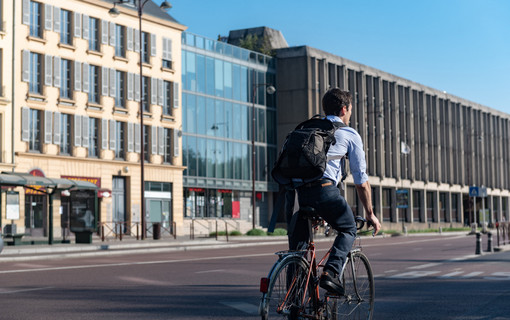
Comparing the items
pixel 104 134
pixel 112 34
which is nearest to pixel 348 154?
pixel 104 134

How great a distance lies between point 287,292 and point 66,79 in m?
→ 41.6

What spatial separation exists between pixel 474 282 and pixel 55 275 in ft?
27.8

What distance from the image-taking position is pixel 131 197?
48719 millimetres

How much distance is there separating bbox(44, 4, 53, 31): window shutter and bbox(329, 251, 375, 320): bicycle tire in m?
40.0

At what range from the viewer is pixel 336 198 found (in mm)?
5746

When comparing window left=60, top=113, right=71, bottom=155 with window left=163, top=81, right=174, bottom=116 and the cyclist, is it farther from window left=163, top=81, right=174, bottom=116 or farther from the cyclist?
the cyclist

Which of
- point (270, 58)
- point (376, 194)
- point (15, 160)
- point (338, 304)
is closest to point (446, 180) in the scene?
point (376, 194)

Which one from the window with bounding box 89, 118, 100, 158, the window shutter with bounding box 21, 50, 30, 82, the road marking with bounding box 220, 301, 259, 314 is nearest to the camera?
the road marking with bounding box 220, 301, 259, 314

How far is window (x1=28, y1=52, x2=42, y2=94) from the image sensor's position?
42.8 meters

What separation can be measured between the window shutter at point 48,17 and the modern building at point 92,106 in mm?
56

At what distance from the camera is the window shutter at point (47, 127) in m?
43.1

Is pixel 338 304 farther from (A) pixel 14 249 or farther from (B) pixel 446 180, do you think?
(B) pixel 446 180

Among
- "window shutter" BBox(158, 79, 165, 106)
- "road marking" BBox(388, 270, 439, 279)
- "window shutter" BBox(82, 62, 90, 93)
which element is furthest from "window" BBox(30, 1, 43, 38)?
"road marking" BBox(388, 270, 439, 279)

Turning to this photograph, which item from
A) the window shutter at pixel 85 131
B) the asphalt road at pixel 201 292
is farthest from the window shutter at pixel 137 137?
the asphalt road at pixel 201 292
